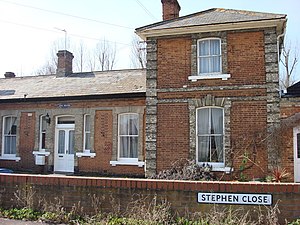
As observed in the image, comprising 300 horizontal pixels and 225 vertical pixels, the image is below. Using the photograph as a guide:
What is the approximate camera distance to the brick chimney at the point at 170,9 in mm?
16688

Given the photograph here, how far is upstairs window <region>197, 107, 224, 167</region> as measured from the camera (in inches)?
533

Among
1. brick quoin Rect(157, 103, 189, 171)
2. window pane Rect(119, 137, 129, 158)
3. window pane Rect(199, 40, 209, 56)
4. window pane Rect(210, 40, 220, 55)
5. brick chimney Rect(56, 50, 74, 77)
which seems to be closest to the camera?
brick quoin Rect(157, 103, 189, 171)

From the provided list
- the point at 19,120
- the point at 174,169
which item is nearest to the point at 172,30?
the point at 174,169

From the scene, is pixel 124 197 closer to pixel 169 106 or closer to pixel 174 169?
pixel 174 169

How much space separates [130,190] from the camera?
23.8 ft

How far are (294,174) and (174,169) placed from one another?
4668 millimetres

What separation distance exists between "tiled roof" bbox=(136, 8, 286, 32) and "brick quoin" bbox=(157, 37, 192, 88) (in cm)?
72

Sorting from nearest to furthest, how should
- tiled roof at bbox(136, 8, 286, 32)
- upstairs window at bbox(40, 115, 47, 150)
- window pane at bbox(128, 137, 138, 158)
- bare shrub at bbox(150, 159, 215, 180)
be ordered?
bare shrub at bbox(150, 159, 215, 180), tiled roof at bbox(136, 8, 286, 32), window pane at bbox(128, 137, 138, 158), upstairs window at bbox(40, 115, 47, 150)

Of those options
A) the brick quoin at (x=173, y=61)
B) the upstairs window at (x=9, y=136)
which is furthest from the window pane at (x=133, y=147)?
the upstairs window at (x=9, y=136)

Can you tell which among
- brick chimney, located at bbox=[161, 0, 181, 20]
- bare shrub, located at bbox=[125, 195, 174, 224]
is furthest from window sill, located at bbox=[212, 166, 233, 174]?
brick chimney, located at bbox=[161, 0, 181, 20]

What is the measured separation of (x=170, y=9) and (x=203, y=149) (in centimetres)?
760

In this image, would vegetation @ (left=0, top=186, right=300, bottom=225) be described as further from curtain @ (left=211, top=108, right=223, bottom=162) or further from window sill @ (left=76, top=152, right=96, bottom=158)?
window sill @ (left=76, top=152, right=96, bottom=158)

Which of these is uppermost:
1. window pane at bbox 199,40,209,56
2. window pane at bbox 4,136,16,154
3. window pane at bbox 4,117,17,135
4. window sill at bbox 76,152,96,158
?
window pane at bbox 199,40,209,56

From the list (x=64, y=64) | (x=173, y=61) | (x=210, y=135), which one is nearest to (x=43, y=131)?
(x=64, y=64)
